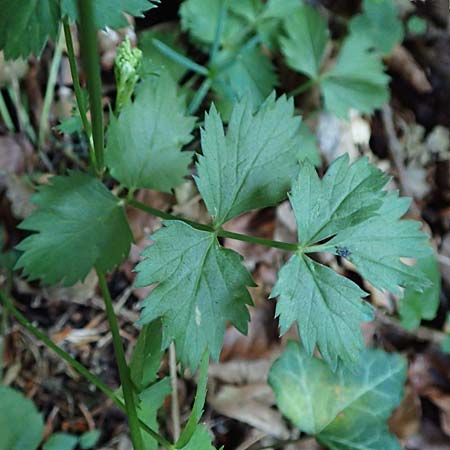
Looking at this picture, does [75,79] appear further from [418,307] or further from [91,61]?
[418,307]

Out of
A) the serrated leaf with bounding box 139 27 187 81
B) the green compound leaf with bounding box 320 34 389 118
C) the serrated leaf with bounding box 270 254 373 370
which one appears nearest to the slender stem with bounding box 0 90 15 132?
the serrated leaf with bounding box 139 27 187 81

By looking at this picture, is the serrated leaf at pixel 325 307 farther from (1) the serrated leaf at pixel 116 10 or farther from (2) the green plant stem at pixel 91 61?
(1) the serrated leaf at pixel 116 10

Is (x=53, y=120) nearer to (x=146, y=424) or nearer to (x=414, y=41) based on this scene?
(x=146, y=424)

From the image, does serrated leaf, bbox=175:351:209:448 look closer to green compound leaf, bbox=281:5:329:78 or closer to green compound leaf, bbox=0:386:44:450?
green compound leaf, bbox=0:386:44:450

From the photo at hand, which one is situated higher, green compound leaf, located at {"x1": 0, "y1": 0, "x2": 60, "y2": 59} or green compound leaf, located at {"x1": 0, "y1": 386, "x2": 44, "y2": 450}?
green compound leaf, located at {"x1": 0, "y1": 0, "x2": 60, "y2": 59}

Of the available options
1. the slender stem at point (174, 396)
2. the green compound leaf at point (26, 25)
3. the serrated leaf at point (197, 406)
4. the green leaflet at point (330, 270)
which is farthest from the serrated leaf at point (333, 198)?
the slender stem at point (174, 396)

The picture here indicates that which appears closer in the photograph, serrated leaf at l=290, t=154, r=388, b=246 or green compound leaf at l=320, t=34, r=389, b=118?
serrated leaf at l=290, t=154, r=388, b=246
